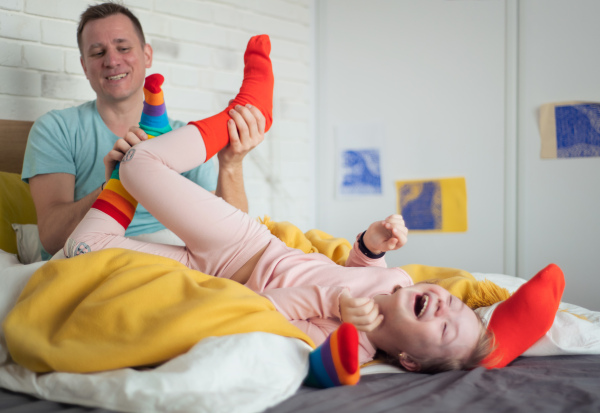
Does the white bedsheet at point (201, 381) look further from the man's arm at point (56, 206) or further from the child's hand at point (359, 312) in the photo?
the man's arm at point (56, 206)

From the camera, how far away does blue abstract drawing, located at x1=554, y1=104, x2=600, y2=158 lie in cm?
208

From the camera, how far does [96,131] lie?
173cm

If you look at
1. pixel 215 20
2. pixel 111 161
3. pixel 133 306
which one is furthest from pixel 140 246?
pixel 215 20

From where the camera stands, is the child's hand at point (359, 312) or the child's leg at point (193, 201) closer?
the child's hand at point (359, 312)

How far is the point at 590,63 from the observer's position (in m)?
2.08

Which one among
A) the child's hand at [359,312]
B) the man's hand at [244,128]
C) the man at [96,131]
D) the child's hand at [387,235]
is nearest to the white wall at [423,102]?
the man at [96,131]

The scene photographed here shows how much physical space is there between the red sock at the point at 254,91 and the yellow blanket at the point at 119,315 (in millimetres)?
405

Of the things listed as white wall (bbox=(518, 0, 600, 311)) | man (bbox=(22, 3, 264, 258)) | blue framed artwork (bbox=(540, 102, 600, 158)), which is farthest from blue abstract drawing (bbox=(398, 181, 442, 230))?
man (bbox=(22, 3, 264, 258))

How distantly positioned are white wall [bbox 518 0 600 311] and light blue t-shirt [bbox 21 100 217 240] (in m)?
1.54

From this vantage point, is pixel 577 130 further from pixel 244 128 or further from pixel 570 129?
pixel 244 128

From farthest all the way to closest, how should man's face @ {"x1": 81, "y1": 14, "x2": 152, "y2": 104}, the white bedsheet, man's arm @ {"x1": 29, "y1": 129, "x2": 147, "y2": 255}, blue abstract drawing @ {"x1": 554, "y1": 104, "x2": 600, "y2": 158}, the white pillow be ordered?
blue abstract drawing @ {"x1": 554, "y1": 104, "x2": 600, "y2": 158}, man's face @ {"x1": 81, "y1": 14, "x2": 152, "y2": 104}, the white pillow, man's arm @ {"x1": 29, "y1": 129, "x2": 147, "y2": 255}, the white bedsheet

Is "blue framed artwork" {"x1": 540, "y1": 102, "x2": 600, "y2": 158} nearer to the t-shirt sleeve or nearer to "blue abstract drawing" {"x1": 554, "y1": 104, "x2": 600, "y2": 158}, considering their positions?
"blue abstract drawing" {"x1": 554, "y1": 104, "x2": 600, "y2": 158}

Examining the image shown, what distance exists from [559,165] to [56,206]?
1.88 m

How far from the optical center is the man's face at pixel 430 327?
985mm
